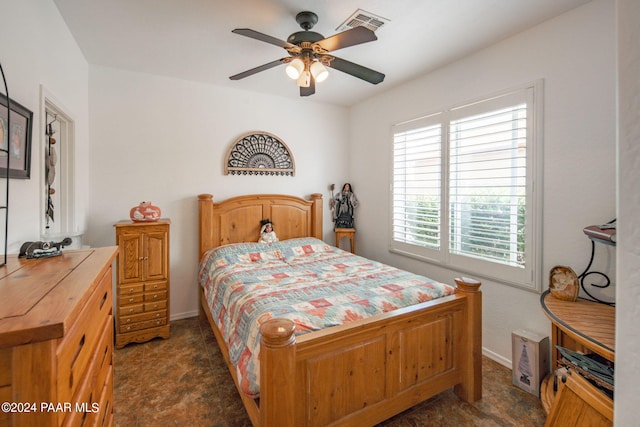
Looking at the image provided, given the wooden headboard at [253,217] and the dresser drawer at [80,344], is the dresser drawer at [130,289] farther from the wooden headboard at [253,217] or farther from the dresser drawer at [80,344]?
the dresser drawer at [80,344]

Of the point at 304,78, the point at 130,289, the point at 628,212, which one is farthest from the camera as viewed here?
the point at 130,289

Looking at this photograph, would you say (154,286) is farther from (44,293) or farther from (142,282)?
(44,293)

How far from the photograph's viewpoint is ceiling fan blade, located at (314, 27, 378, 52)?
173 cm

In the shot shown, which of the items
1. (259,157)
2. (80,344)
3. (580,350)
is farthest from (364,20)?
(580,350)

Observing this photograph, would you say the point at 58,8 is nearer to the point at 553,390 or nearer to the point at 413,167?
the point at 413,167

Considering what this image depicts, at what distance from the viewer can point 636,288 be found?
0.51 meters

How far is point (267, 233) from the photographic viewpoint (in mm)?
3551

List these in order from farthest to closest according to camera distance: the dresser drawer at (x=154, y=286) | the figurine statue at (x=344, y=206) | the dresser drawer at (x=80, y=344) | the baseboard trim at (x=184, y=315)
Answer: the figurine statue at (x=344, y=206) → the baseboard trim at (x=184, y=315) → the dresser drawer at (x=154, y=286) → the dresser drawer at (x=80, y=344)

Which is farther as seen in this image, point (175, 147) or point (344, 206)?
point (344, 206)

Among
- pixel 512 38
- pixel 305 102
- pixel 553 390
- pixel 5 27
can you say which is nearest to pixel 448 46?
pixel 512 38

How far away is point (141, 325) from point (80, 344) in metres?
2.27

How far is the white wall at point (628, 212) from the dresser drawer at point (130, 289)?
318 cm

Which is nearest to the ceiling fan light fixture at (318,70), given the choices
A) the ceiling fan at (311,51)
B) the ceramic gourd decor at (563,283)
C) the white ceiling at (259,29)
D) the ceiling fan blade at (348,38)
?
the ceiling fan at (311,51)

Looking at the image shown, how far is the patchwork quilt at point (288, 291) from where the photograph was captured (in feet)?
5.53
